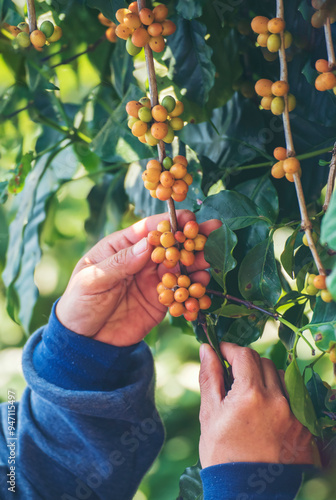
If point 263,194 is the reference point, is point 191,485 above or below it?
below

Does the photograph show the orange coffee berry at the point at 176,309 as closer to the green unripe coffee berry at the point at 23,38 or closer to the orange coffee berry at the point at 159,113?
the orange coffee berry at the point at 159,113

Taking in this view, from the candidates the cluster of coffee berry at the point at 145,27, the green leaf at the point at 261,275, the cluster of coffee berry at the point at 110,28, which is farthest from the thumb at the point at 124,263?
the cluster of coffee berry at the point at 110,28

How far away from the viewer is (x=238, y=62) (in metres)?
0.66

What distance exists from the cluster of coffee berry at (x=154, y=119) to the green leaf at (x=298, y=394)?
0.27 m

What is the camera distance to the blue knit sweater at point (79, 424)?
30.8 inches

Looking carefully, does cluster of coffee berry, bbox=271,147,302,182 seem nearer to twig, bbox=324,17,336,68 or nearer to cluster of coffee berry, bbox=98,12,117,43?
twig, bbox=324,17,336,68

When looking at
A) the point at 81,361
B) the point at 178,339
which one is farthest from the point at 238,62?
the point at 178,339

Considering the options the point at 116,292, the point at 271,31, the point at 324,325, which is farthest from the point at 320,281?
the point at 116,292

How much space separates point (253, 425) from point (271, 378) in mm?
65

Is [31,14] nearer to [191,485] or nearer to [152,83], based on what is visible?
[152,83]

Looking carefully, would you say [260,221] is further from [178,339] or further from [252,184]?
[178,339]

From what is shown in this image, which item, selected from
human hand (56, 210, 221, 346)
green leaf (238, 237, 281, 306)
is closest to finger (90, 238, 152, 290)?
human hand (56, 210, 221, 346)

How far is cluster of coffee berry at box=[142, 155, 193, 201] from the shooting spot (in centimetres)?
52

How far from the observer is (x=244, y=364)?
1.92ft
